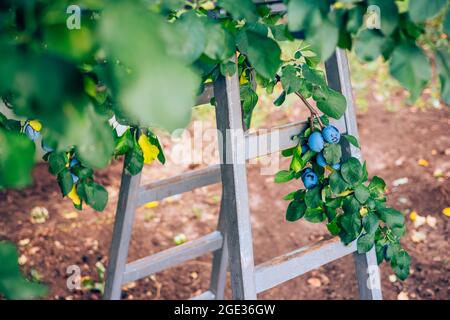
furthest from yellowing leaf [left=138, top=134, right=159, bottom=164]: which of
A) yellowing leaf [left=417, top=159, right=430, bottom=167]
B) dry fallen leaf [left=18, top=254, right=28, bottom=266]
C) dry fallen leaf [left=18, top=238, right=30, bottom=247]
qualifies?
yellowing leaf [left=417, top=159, right=430, bottom=167]

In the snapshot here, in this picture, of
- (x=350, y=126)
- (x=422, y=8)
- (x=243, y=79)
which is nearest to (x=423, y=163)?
(x=350, y=126)

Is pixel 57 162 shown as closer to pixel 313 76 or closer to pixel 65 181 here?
pixel 65 181

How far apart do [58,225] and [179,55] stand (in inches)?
107

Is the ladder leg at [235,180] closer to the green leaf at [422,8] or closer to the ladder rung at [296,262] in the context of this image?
the ladder rung at [296,262]

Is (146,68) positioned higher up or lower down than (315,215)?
higher up

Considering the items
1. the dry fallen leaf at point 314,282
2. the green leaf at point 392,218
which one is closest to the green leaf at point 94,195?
the green leaf at point 392,218

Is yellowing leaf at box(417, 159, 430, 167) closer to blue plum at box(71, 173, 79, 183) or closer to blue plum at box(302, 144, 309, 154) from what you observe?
blue plum at box(302, 144, 309, 154)

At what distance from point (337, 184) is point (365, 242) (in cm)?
20

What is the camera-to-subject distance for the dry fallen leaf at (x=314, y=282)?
9.04ft

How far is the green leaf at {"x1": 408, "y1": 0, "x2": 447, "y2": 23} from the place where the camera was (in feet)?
2.15

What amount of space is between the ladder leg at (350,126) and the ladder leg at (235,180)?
1.17ft

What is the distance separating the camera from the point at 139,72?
0.47 meters

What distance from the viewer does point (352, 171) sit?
1395mm
